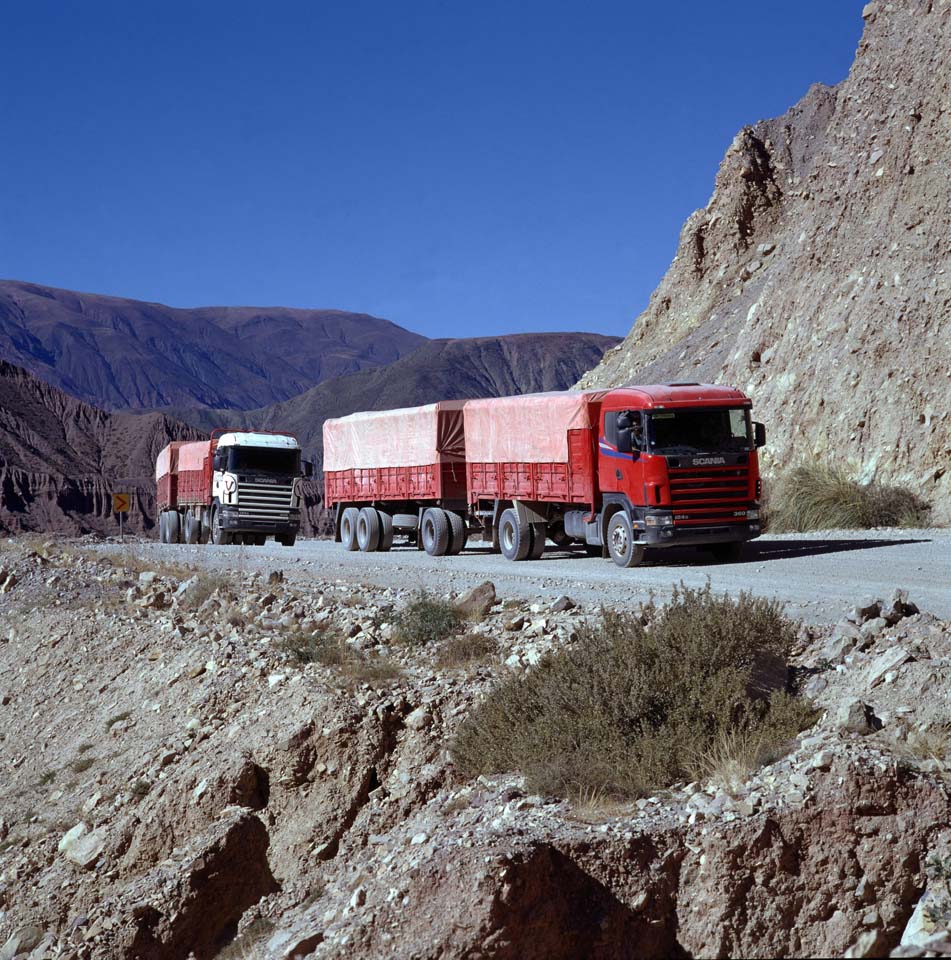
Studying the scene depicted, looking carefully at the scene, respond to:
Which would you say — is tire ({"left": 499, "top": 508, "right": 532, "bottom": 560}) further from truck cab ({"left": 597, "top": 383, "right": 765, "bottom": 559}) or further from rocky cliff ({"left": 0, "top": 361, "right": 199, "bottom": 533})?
rocky cliff ({"left": 0, "top": 361, "right": 199, "bottom": 533})

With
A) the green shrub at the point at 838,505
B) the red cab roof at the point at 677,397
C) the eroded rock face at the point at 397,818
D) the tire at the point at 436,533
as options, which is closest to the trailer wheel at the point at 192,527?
the tire at the point at 436,533

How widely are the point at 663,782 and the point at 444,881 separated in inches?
63.7

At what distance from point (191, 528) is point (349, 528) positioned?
35.1ft

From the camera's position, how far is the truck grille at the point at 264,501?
32.8m

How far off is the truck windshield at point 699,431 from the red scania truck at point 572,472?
0.02m

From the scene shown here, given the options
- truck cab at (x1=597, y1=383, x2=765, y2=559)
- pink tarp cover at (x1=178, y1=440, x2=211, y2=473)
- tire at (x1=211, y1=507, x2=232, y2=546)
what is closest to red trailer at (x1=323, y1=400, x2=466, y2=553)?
tire at (x1=211, y1=507, x2=232, y2=546)

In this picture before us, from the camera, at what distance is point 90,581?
19656 mm

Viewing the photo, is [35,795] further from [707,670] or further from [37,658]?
[707,670]

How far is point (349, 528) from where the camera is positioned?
2878cm

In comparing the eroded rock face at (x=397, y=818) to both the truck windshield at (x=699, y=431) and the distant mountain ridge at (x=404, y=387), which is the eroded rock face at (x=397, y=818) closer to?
the truck windshield at (x=699, y=431)

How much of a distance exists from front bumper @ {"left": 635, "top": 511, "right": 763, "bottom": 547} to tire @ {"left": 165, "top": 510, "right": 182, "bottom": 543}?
24971mm

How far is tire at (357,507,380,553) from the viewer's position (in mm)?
27281

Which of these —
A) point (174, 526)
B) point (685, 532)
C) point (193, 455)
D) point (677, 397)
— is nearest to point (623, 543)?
point (685, 532)

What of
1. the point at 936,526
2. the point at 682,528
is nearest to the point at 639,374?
the point at 936,526
